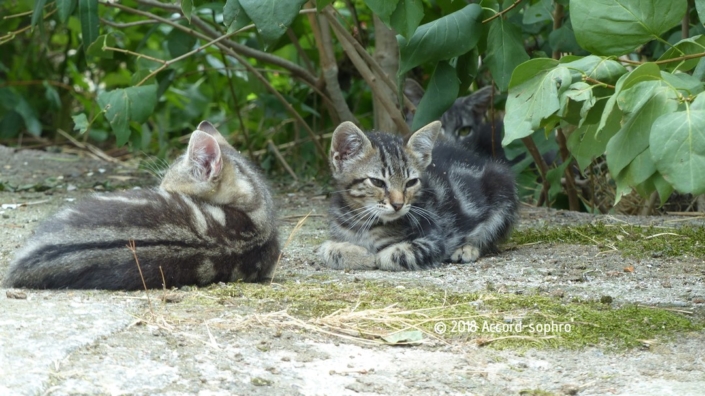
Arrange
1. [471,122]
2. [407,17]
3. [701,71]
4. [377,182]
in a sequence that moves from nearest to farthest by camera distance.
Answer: [701,71] < [407,17] < [377,182] < [471,122]

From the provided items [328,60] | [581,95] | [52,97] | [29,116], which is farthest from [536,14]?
[52,97]

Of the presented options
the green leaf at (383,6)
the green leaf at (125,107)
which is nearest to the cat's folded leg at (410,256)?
the green leaf at (383,6)

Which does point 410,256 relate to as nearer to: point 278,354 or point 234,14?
point 234,14

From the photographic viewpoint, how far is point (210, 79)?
32.5 feet

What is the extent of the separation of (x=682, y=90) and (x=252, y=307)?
1899mm

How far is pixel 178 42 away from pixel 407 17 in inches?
139

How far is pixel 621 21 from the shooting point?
3504mm

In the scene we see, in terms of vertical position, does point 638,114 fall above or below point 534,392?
above

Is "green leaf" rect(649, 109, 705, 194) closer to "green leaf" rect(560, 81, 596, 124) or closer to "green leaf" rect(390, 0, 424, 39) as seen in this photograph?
"green leaf" rect(560, 81, 596, 124)

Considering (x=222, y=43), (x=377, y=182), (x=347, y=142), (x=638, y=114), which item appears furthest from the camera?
(x=222, y=43)

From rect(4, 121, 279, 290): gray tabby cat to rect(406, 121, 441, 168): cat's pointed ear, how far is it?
126cm

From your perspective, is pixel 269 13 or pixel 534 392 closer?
pixel 534 392

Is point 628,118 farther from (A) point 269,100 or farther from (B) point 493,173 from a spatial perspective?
(A) point 269,100

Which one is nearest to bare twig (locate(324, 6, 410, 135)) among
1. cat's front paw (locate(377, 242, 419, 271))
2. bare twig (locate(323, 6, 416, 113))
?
bare twig (locate(323, 6, 416, 113))
